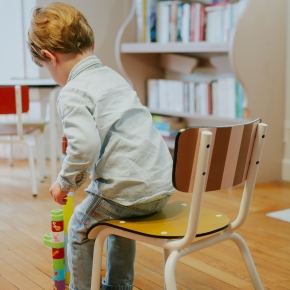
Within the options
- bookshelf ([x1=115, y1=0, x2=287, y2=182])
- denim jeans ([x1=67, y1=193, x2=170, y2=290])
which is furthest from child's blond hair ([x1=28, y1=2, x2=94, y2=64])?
bookshelf ([x1=115, y1=0, x2=287, y2=182])

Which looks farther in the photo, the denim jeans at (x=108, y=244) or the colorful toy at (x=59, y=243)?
the colorful toy at (x=59, y=243)

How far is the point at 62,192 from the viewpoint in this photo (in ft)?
4.22

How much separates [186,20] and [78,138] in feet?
7.49

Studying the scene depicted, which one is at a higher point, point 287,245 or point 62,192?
point 62,192

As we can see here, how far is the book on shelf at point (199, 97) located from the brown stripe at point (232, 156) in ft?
6.24

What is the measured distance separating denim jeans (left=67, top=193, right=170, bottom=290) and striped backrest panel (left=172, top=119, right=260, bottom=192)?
194 mm

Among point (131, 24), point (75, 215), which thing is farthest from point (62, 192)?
point (131, 24)

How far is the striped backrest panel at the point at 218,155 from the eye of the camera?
1.09 meters

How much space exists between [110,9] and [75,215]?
296cm

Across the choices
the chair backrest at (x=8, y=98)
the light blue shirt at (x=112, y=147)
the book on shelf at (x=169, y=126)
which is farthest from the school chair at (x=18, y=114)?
the light blue shirt at (x=112, y=147)

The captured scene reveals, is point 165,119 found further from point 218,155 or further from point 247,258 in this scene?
point 218,155

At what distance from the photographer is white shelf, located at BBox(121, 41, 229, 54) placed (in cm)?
296

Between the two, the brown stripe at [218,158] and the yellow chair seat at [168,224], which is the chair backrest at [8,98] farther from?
the brown stripe at [218,158]

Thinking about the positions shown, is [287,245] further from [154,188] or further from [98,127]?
[98,127]
